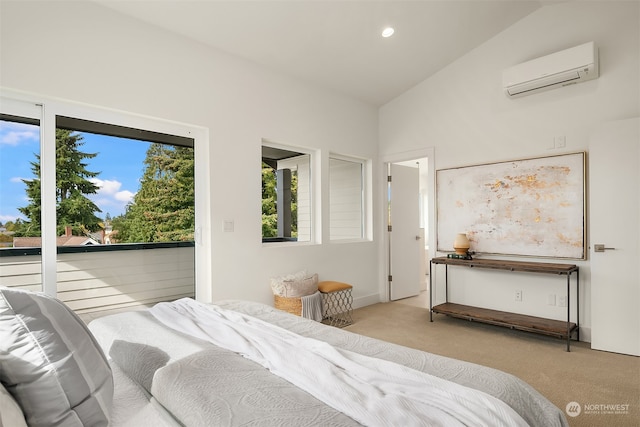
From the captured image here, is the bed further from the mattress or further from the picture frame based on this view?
the picture frame

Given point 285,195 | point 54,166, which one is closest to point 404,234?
point 285,195

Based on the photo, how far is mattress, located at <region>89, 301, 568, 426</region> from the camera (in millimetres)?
991

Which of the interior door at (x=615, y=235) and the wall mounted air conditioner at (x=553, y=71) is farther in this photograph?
the wall mounted air conditioner at (x=553, y=71)

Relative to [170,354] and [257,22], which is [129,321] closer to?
[170,354]

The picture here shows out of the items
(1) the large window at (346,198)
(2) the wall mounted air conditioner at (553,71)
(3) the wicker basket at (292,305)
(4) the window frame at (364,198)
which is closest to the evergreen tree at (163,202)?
(3) the wicker basket at (292,305)

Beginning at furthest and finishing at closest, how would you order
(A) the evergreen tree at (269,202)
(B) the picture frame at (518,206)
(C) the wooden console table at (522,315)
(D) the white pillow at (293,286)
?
(A) the evergreen tree at (269,202) → (D) the white pillow at (293,286) → (B) the picture frame at (518,206) → (C) the wooden console table at (522,315)

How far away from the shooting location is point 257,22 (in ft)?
10.2

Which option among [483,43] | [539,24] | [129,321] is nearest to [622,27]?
[539,24]

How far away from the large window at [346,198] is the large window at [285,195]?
42cm

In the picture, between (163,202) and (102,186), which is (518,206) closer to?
(163,202)

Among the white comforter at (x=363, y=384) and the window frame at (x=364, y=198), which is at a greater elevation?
the window frame at (x=364, y=198)

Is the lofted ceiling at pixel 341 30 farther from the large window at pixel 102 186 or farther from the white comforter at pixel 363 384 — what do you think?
the white comforter at pixel 363 384

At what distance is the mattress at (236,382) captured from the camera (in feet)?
3.25

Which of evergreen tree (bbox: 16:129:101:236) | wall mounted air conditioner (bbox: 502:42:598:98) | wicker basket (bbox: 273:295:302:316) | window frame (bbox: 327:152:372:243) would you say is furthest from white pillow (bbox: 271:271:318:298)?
wall mounted air conditioner (bbox: 502:42:598:98)
